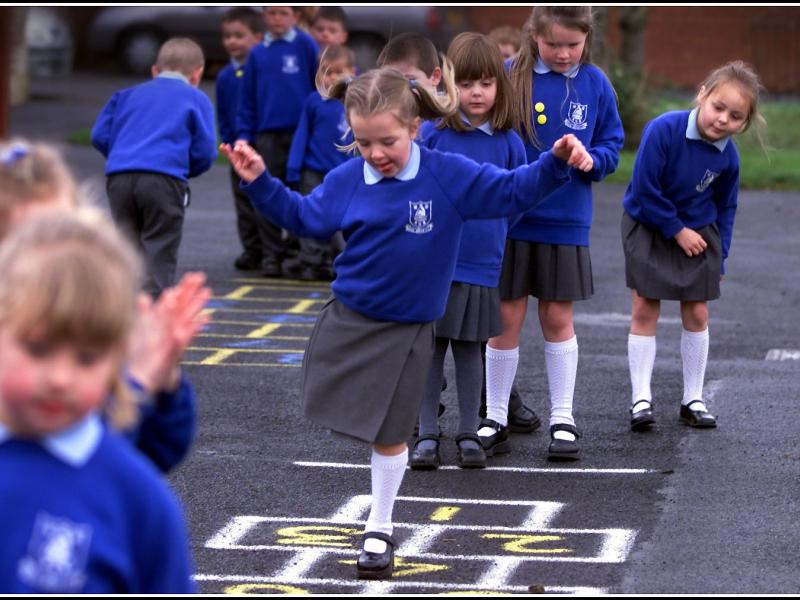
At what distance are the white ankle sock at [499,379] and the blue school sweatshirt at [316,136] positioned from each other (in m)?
4.41

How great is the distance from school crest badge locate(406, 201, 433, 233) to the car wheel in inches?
950

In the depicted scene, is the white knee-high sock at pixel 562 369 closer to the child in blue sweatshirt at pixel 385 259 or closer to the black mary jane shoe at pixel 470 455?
the black mary jane shoe at pixel 470 455

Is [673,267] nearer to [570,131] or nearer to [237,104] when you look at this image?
[570,131]

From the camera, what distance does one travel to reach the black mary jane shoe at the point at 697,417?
732cm

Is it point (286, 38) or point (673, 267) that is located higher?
point (286, 38)

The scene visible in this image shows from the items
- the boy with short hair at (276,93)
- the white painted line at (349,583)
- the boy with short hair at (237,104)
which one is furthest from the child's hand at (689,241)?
the boy with short hair at (237,104)

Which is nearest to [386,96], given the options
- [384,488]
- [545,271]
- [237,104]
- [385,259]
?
[385,259]

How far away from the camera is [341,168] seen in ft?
17.5

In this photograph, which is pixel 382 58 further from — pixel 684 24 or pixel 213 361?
pixel 684 24

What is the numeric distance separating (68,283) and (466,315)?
4.22 metres

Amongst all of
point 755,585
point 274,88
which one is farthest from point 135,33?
point 755,585

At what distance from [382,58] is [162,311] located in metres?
3.80

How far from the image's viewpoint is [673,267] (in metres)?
7.34

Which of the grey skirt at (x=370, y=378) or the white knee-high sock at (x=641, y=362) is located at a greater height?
the grey skirt at (x=370, y=378)
